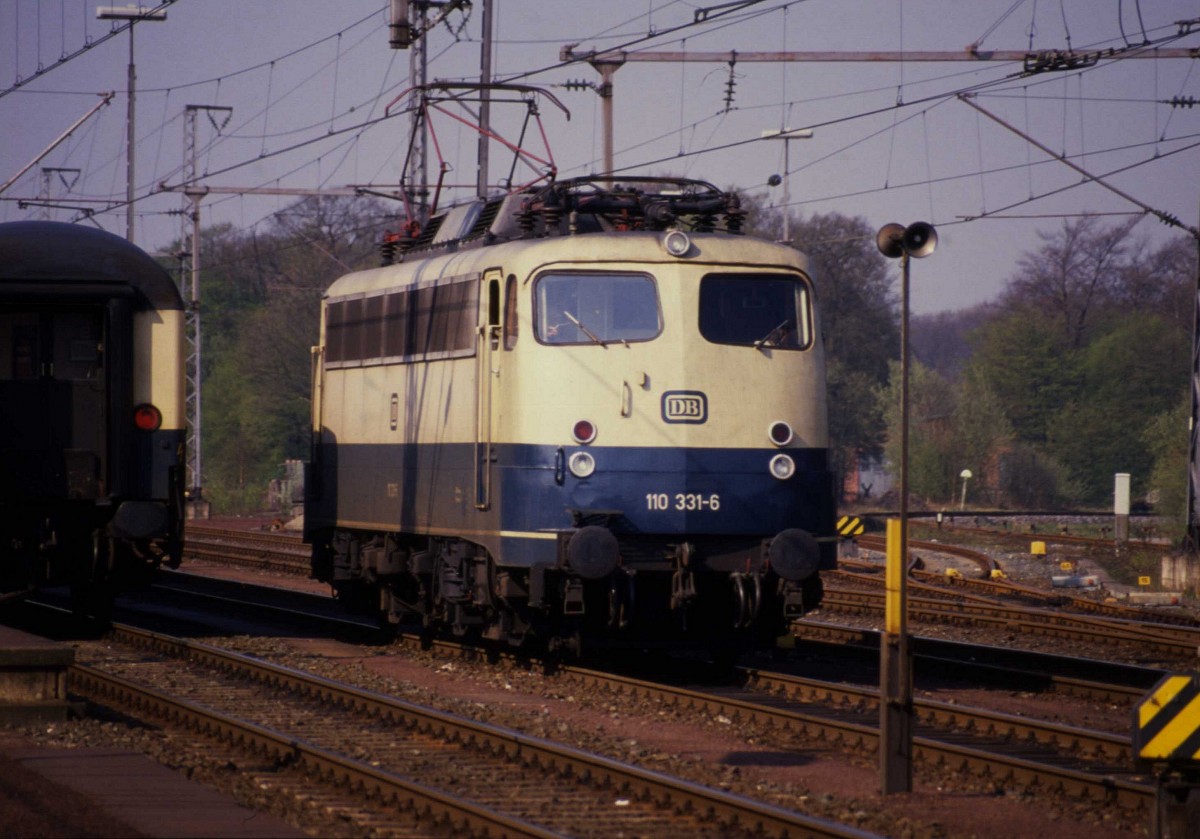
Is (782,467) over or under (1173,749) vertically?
over

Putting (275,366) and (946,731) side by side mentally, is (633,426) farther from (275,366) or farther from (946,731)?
(275,366)

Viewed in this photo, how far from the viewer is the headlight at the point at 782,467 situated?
1395 cm

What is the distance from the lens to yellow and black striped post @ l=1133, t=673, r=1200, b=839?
8516mm

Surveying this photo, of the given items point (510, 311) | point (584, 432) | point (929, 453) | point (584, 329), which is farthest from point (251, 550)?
point (929, 453)

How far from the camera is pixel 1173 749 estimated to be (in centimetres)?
875

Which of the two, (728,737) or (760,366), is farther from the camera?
(760,366)

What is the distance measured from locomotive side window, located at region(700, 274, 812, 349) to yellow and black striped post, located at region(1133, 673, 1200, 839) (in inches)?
229

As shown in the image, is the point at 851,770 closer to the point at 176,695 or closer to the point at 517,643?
the point at 517,643

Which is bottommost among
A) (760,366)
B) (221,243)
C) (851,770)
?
(851,770)

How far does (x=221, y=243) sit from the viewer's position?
9400 cm

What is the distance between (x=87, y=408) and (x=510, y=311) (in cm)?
526

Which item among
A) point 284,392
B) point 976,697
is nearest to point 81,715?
point 976,697

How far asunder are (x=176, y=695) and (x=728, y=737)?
459 centimetres

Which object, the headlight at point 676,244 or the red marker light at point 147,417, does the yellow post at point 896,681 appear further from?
the red marker light at point 147,417
